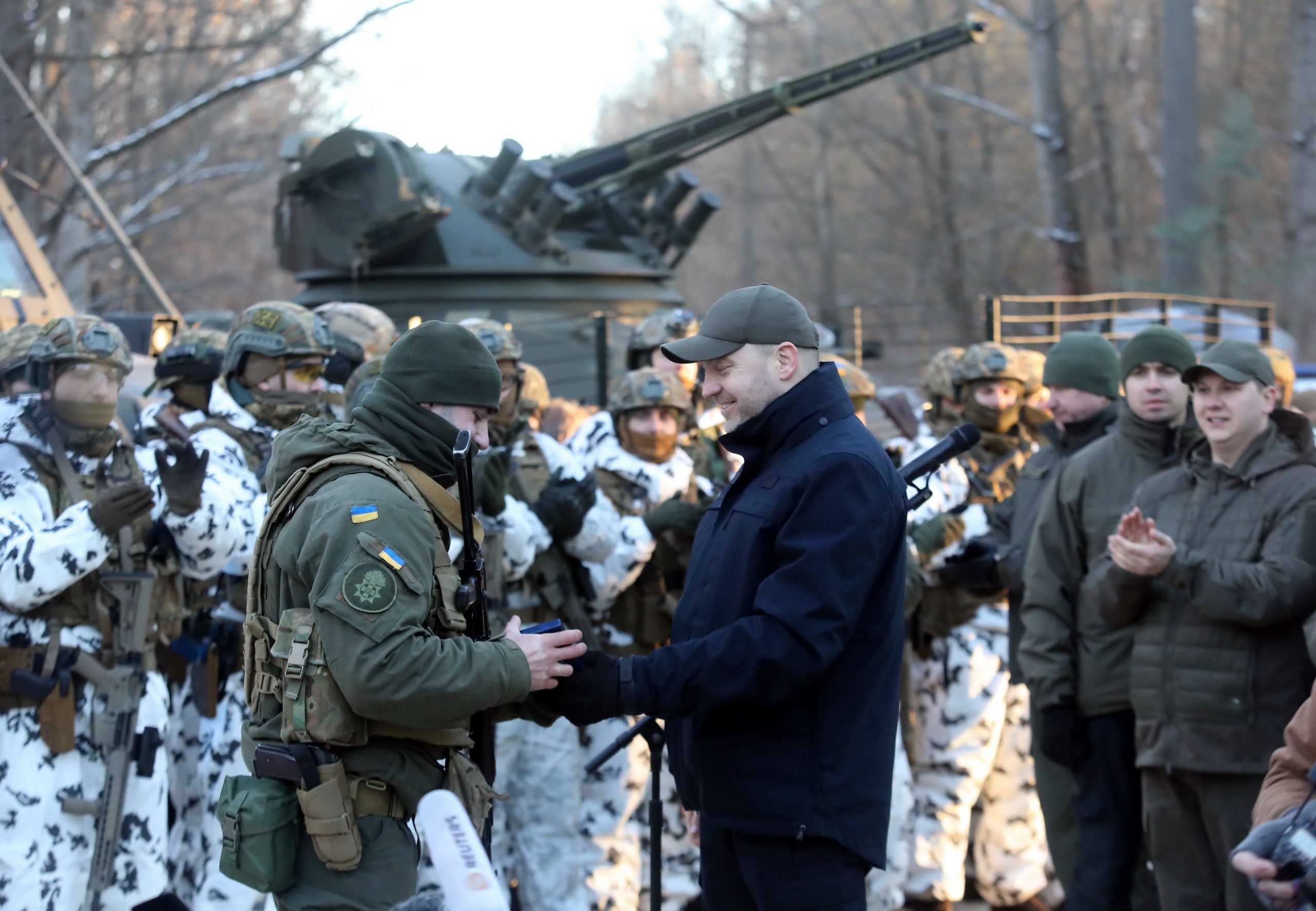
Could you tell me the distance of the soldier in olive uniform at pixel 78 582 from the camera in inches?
181

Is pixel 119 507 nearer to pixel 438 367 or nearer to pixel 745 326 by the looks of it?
pixel 438 367

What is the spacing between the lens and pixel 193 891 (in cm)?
558

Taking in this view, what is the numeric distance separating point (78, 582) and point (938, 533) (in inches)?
137

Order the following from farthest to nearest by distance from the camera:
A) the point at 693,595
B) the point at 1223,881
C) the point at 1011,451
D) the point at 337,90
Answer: the point at 337,90, the point at 1011,451, the point at 1223,881, the point at 693,595

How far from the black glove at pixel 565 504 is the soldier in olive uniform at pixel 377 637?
80.2 inches

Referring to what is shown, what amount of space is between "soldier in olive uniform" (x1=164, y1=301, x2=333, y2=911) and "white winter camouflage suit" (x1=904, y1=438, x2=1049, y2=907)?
290 centimetres

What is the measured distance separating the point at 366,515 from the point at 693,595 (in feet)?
3.00

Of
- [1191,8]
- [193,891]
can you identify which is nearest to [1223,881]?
[193,891]

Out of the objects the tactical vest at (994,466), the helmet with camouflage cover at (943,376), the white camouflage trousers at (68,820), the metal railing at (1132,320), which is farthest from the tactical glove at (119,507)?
the metal railing at (1132,320)

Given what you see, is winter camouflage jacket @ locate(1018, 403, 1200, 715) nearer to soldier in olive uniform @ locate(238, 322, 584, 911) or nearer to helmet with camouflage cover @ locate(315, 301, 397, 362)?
soldier in olive uniform @ locate(238, 322, 584, 911)

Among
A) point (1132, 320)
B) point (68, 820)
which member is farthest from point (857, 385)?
point (1132, 320)

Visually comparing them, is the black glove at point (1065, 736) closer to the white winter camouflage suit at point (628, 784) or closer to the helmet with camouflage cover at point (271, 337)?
the white winter camouflage suit at point (628, 784)

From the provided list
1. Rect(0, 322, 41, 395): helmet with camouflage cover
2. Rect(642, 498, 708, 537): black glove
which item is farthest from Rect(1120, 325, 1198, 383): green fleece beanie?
Rect(0, 322, 41, 395): helmet with camouflage cover

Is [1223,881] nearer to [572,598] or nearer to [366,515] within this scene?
[572,598]
